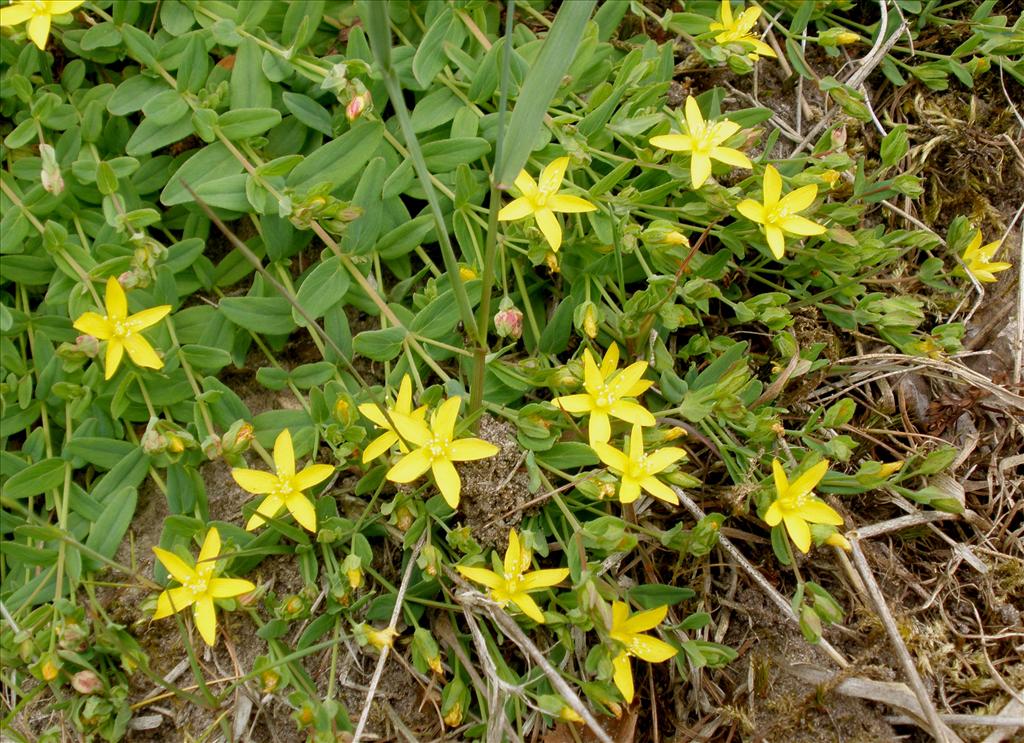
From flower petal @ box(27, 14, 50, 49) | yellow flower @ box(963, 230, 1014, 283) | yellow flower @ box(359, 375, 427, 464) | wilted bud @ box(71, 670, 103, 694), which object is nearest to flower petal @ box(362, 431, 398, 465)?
yellow flower @ box(359, 375, 427, 464)

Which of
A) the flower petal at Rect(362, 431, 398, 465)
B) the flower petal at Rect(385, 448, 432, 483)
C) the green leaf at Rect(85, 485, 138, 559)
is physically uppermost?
the flower petal at Rect(385, 448, 432, 483)

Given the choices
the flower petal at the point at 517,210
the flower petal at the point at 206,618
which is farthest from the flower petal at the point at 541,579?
the flower petal at the point at 517,210

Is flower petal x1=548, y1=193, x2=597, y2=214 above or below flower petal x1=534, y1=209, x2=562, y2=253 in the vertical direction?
above

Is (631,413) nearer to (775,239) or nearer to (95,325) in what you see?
(775,239)

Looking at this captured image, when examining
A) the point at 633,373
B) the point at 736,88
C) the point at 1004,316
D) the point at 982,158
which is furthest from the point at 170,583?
the point at 982,158

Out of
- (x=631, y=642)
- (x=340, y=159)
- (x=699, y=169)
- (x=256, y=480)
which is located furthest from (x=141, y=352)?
(x=699, y=169)

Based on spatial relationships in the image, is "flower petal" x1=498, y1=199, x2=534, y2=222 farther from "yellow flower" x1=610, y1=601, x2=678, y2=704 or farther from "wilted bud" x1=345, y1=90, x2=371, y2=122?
"yellow flower" x1=610, y1=601, x2=678, y2=704
